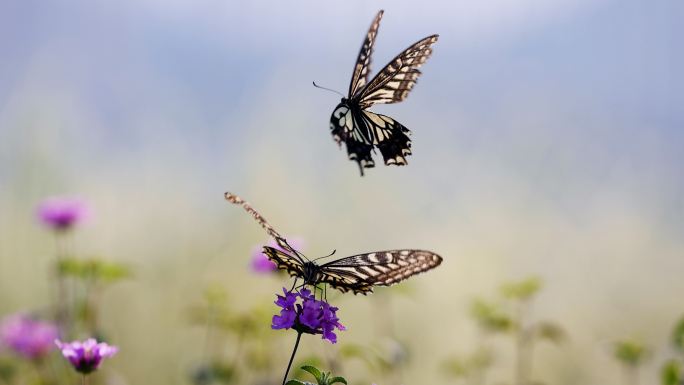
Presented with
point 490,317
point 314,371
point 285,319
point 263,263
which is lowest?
point 314,371

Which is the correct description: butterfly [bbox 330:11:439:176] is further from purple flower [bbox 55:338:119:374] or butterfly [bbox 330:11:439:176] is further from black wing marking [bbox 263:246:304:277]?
purple flower [bbox 55:338:119:374]

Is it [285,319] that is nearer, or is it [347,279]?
[285,319]

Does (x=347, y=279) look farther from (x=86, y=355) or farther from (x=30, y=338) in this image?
(x=30, y=338)

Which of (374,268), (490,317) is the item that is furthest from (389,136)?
(490,317)

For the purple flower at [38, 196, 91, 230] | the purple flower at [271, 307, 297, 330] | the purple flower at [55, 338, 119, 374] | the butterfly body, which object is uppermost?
the purple flower at [38, 196, 91, 230]

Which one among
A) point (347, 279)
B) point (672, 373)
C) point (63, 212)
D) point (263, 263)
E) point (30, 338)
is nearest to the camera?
point (347, 279)

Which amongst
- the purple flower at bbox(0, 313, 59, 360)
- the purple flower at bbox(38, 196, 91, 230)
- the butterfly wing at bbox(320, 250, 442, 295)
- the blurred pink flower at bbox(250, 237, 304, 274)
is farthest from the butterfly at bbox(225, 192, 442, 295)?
the purple flower at bbox(38, 196, 91, 230)
